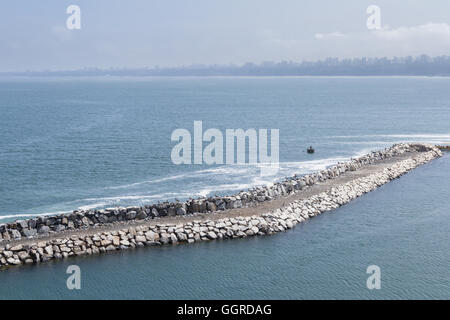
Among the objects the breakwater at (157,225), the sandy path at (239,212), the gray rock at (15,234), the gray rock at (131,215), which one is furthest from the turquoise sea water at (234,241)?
the gray rock at (131,215)

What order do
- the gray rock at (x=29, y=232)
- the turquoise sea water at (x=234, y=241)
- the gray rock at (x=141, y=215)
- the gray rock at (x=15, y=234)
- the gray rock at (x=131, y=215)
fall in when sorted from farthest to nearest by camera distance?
the gray rock at (x=141, y=215) → the gray rock at (x=131, y=215) → the gray rock at (x=29, y=232) → the gray rock at (x=15, y=234) → the turquoise sea water at (x=234, y=241)

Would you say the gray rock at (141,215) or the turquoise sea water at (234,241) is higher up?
the gray rock at (141,215)

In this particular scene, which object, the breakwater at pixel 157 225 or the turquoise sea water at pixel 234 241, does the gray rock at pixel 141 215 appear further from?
the turquoise sea water at pixel 234 241

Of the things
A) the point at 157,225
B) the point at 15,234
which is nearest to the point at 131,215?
Answer: the point at 157,225

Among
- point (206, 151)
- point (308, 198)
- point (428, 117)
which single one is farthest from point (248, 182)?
point (428, 117)

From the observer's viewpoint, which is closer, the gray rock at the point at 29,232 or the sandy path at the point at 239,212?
the gray rock at the point at 29,232

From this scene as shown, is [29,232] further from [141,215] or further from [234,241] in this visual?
[234,241]

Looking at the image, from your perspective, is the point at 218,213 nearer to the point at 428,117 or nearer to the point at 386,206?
the point at 386,206

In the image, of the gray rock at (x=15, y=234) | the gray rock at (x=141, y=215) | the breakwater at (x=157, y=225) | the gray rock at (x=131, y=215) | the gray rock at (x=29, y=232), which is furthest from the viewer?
the gray rock at (x=141, y=215)
